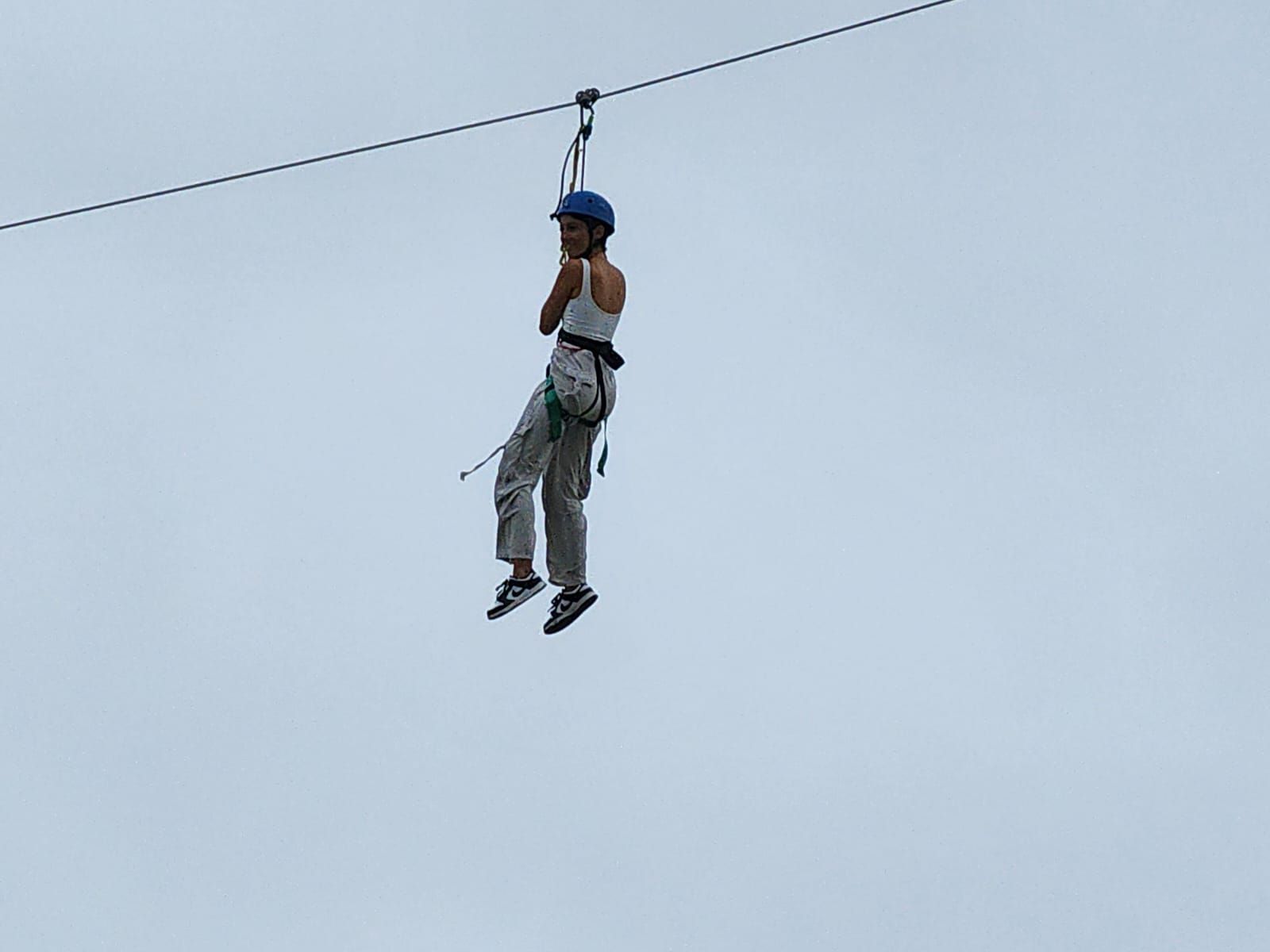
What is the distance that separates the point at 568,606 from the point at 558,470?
0.81m

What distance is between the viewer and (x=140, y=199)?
1105 cm

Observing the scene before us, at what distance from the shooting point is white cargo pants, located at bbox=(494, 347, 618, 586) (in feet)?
36.3

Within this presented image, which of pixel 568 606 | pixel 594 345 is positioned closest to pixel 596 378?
pixel 594 345

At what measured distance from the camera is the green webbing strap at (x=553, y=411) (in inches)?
439

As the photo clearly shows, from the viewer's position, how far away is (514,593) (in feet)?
36.1

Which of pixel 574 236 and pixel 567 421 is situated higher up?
pixel 574 236

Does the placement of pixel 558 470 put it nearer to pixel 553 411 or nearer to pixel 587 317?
pixel 553 411

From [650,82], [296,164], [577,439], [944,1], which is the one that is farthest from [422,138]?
[944,1]

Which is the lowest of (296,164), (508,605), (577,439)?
(508,605)

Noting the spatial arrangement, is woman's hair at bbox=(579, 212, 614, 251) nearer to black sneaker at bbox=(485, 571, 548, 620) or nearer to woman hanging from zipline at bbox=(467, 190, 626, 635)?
woman hanging from zipline at bbox=(467, 190, 626, 635)

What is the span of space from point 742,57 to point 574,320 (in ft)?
6.48

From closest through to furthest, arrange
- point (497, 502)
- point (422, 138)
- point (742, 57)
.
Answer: point (742, 57)
point (422, 138)
point (497, 502)

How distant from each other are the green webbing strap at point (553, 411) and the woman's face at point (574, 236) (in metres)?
0.73

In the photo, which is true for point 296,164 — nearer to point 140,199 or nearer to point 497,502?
point 140,199
